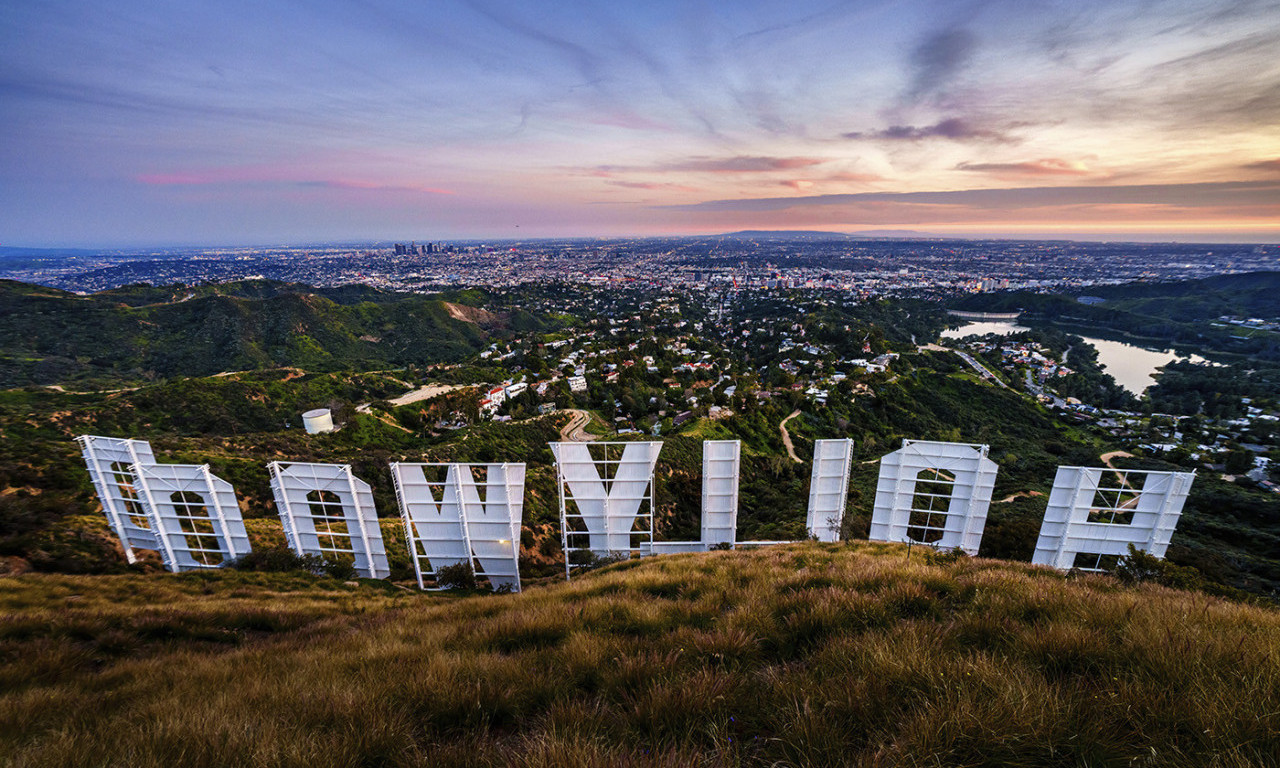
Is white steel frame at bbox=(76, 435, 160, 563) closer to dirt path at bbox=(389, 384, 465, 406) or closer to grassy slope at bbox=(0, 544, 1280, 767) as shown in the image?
grassy slope at bbox=(0, 544, 1280, 767)

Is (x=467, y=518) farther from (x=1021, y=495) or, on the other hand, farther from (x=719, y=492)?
(x=1021, y=495)

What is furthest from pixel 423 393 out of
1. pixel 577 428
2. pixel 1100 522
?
pixel 1100 522

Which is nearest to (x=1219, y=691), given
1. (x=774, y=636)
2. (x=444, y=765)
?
(x=774, y=636)

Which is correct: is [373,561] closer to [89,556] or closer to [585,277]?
[89,556]

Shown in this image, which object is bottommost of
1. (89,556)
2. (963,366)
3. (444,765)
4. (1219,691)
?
(963,366)

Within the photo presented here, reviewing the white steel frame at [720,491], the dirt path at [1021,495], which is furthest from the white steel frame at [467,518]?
the dirt path at [1021,495]

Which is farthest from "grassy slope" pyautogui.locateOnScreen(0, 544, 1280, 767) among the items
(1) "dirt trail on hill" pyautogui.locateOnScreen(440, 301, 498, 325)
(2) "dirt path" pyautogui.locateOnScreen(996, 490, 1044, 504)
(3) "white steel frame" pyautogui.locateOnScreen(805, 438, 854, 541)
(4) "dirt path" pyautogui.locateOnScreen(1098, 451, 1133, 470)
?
(1) "dirt trail on hill" pyautogui.locateOnScreen(440, 301, 498, 325)
